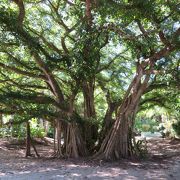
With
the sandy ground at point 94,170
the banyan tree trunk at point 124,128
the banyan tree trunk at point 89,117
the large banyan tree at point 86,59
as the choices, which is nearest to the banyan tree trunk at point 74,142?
the large banyan tree at point 86,59

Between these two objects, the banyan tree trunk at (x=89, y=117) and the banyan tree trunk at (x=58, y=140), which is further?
the banyan tree trunk at (x=89, y=117)

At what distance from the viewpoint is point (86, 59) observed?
33.3ft

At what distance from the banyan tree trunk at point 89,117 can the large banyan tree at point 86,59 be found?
4 centimetres

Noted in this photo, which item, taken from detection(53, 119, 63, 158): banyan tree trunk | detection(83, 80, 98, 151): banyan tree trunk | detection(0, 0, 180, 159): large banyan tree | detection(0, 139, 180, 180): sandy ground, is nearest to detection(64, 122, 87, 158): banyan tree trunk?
detection(0, 0, 180, 159): large banyan tree

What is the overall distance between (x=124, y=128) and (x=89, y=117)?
176 centimetres

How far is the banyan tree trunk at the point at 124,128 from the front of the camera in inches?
435

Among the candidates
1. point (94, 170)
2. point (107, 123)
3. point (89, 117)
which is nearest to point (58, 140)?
point (89, 117)

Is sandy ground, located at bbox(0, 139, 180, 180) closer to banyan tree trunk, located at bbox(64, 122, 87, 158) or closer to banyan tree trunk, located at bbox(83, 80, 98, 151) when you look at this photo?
banyan tree trunk, located at bbox(64, 122, 87, 158)

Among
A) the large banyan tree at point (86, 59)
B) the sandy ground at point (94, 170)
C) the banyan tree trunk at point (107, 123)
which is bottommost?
the sandy ground at point (94, 170)

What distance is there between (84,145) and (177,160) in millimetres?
3194

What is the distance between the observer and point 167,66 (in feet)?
36.2

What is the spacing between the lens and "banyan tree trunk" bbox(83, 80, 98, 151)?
493 inches

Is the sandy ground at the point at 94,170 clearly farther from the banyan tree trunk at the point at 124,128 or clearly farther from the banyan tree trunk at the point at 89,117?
the banyan tree trunk at the point at 89,117

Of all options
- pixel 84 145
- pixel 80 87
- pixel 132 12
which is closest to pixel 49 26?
pixel 80 87
